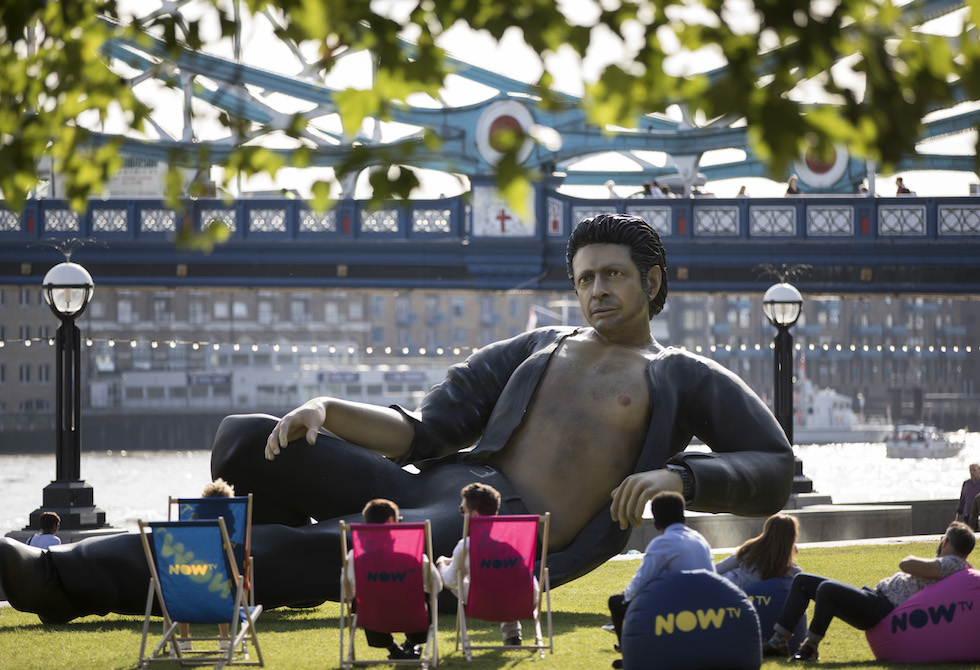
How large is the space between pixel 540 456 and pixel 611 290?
2.62 ft

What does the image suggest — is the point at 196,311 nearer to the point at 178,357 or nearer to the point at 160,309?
the point at 160,309

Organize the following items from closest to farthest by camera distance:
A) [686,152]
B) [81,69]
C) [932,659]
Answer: [81,69] → [932,659] → [686,152]

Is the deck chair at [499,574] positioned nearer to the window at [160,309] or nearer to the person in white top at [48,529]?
the person in white top at [48,529]

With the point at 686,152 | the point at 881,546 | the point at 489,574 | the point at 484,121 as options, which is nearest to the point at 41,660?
the point at 489,574

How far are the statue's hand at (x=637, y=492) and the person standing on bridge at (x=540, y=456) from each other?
20cm

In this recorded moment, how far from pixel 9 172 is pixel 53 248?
1022 inches

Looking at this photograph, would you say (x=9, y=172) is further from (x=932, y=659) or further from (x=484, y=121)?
(x=484, y=121)

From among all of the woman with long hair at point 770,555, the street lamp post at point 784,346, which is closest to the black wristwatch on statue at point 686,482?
the woman with long hair at point 770,555

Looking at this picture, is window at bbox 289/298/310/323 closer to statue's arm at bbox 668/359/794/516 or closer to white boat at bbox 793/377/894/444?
white boat at bbox 793/377/894/444

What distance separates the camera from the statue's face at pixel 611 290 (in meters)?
6.77

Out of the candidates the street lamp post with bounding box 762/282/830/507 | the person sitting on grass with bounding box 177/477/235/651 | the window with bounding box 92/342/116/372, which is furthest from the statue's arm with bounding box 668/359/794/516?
the window with bounding box 92/342/116/372

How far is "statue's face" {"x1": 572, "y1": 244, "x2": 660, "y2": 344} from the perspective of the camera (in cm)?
677

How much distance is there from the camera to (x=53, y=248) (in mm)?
28469

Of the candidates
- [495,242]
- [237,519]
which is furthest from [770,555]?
[495,242]
